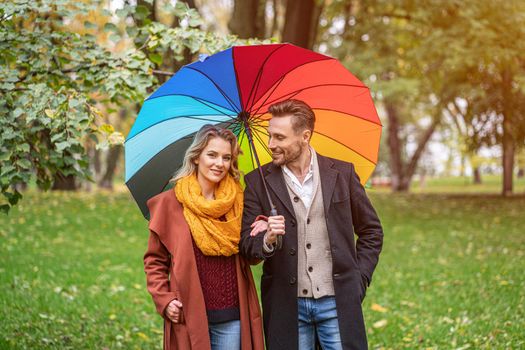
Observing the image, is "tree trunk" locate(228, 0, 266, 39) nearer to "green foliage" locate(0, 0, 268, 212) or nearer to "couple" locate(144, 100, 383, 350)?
"green foliage" locate(0, 0, 268, 212)

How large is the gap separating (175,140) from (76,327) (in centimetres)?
321

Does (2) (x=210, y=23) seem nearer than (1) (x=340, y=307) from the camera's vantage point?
No

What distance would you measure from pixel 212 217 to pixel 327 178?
64cm

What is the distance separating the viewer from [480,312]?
6.58 metres

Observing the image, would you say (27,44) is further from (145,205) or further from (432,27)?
(432,27)

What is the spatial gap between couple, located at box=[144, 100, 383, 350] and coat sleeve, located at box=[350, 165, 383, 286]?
17mm

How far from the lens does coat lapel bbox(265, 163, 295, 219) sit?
10.7 ft

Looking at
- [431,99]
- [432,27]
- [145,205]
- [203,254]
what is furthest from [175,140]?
[431,99]

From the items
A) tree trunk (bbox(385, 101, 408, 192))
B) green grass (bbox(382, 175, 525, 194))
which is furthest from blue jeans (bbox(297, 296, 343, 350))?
tree trunk (bbox(385, 101, 408, 192))

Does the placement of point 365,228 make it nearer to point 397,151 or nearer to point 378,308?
point 378,308

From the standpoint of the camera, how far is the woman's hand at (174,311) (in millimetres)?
3150

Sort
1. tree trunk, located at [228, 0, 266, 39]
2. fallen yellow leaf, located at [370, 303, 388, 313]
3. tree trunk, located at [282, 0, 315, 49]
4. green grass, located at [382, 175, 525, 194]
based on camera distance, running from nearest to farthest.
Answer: fallen yellow leaf, located at [370, 303, 388, 313]
tree trunk, located at [228, 0, 266, 39]
tree trunk, located at [282, 0, 315, 49]
green grass, located at [382, 175, 525, 194]

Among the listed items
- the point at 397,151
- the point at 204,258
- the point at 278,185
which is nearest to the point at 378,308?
the point at 278,185

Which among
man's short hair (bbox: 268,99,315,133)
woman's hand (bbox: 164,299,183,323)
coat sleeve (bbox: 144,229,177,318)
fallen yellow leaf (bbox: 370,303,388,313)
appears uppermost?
man's short hair (bbox: 268,99,315,133)
